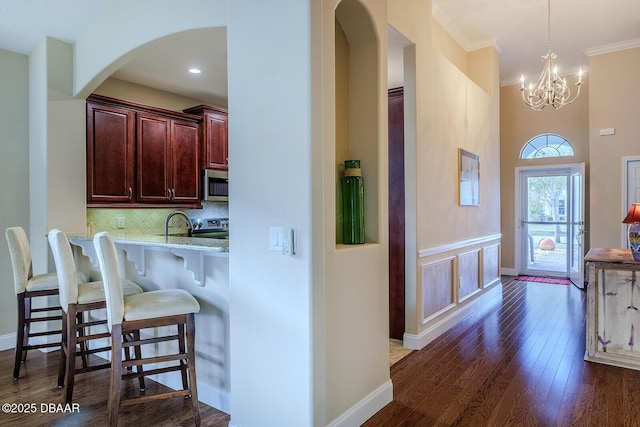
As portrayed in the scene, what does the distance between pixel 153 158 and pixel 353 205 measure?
2.96 m

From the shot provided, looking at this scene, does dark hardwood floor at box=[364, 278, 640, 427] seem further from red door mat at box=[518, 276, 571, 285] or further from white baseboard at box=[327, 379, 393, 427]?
red door mat at box=[518, 276, 571, 285]

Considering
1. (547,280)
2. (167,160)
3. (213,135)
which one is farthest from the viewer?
(547,280)

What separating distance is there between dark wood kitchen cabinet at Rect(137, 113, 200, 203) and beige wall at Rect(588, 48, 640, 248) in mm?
5800

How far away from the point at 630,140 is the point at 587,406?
4801 millimetres

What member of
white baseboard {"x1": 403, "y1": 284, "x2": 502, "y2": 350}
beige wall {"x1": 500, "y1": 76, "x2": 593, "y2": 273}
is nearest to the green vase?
white baseboard {"x1": 403, "y1": 284, "x2": 502, "y2": 350}

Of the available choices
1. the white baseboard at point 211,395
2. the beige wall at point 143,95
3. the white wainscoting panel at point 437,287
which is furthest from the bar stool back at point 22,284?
the white wainscoting panel at point 437,287

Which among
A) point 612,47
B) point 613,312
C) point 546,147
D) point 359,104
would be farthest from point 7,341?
point 612,47

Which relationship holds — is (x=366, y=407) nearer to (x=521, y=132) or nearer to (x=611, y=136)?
(x=611, y=136)

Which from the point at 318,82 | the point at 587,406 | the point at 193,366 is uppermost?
the point at 318,82

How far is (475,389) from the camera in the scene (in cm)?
280

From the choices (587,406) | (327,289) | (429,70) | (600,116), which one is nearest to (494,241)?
(600,116)

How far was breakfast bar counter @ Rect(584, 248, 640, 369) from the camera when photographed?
3.14m

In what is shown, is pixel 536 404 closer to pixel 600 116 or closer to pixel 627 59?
pixel 600 116

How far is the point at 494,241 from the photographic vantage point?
5762 mm
